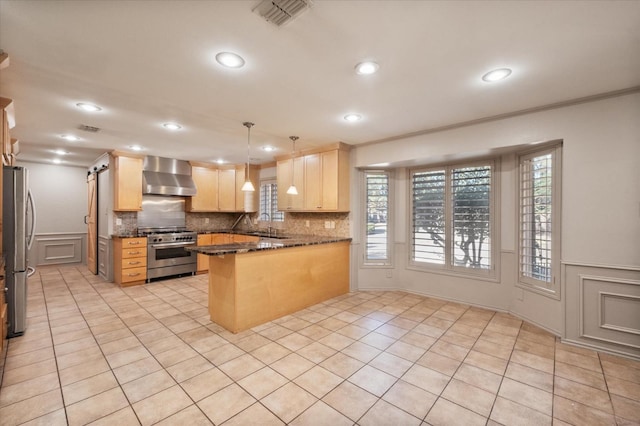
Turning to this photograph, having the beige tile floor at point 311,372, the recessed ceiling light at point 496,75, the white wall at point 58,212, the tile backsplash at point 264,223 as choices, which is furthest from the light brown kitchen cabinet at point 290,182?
the white wall at point 58,212

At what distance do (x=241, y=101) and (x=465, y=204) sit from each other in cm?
332

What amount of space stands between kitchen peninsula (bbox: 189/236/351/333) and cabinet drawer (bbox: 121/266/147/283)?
2612mm

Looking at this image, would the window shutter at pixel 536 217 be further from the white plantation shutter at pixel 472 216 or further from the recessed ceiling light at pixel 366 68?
the recessed ceiling light at pixel 366 68

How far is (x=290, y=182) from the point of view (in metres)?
5.43

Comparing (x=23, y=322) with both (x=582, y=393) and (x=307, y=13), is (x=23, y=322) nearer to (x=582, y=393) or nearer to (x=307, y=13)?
(x=307, y=13)

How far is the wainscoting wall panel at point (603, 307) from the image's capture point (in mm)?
2682

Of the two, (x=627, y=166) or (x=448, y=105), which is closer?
(x=627, y=166)

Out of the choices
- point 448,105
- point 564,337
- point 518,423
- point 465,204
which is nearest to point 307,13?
point 448,105

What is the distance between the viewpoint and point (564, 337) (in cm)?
299

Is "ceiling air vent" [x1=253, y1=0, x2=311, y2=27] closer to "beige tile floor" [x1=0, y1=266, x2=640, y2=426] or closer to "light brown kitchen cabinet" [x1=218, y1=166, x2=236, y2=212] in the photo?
"beige tile floor" [x1=0, y1=266, x2=640, y2=426]

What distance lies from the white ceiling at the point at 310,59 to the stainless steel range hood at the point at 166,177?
211cm

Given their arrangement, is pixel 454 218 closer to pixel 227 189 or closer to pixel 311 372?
pixel 311 372

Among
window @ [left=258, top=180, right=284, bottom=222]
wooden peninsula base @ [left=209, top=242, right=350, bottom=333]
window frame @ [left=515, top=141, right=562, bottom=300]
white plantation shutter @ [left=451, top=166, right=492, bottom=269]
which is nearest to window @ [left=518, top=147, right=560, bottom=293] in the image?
window frame @ [left=515, top=141, right=562, bottom=300]

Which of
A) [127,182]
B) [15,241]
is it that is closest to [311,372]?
[15,241]
